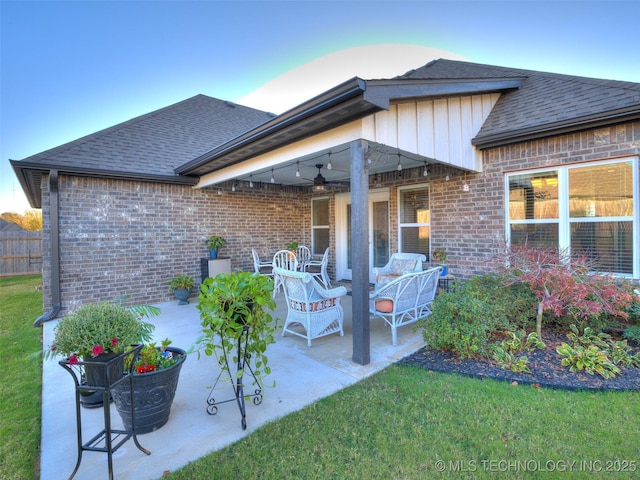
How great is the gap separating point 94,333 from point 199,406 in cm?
121

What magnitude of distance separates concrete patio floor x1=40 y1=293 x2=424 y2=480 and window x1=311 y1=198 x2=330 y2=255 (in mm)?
4831

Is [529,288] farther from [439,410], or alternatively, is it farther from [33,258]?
[33,258]

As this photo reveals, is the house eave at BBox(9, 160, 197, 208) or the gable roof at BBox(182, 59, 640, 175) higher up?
the gable roof at BBox(182, 59, 640, 175)

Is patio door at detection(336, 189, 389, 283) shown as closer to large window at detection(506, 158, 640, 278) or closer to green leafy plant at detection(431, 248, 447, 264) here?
green leafy plant at detection(431, 248, 447, 264)

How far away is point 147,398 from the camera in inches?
92.9

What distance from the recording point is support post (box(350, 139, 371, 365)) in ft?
11.8

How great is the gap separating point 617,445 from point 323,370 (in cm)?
240

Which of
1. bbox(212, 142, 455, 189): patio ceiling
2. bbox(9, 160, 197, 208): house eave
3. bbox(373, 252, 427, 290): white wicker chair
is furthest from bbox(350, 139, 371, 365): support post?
bbox(9, 160, 197, 208): house eave

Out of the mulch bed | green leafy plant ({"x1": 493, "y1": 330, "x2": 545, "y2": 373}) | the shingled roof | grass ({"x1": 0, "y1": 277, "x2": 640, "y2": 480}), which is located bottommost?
grass ({"x1": 0, "y1": 277, "x2": 640, "y2": 480})

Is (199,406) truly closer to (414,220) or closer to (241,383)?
(241,383)

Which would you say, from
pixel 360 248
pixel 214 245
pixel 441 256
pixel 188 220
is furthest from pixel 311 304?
pixel 188 220

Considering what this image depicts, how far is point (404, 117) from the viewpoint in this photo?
4035 millimetres

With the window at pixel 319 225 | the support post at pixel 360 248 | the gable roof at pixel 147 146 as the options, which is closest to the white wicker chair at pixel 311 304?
the support post at pixel 360 248

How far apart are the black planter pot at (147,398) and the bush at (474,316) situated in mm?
2876
